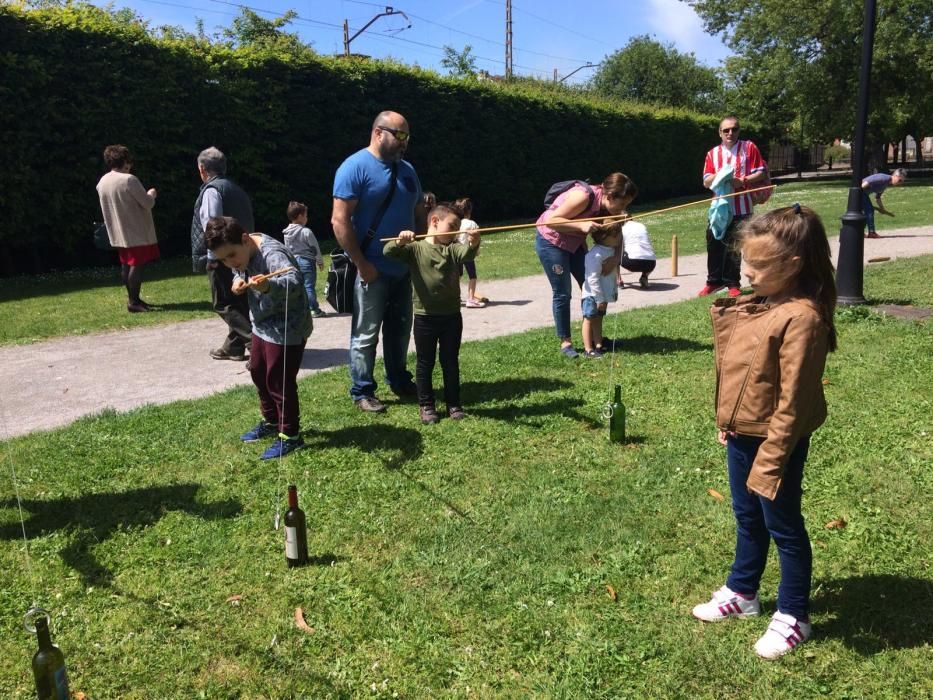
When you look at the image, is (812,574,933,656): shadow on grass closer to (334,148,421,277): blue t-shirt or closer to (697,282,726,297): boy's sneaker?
(334,148,421,277): blue t-shirt

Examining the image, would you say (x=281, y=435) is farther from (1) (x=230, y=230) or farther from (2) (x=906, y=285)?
(2) (x=906, y=285)

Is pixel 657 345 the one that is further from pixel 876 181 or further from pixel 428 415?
pixel 876 181

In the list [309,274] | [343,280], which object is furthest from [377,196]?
[309,274]

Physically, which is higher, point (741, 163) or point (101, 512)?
point (741, 163)

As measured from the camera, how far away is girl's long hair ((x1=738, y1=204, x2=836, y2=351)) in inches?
107

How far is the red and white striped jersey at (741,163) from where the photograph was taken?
8500 mm

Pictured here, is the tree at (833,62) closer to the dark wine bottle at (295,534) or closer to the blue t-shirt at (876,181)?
the blue t-shirt at (876,181)

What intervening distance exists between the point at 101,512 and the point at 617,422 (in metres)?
3.22

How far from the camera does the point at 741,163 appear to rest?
8500mm

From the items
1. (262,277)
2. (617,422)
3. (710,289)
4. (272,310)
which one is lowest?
(617,422)

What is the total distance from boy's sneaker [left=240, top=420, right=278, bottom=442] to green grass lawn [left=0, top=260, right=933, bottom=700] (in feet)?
0.51

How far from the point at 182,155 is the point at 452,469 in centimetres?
1279

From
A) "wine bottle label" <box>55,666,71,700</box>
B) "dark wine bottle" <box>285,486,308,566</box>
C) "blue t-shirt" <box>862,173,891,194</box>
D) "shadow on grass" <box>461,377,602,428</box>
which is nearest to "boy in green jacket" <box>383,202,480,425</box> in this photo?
"shadow on grass" <box>461,377,602,428</box>

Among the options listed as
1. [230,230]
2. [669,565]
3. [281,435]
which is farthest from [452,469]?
[230,230]
